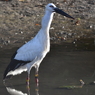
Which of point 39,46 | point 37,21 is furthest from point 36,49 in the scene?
point 37,21

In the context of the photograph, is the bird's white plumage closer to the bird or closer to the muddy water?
the bird

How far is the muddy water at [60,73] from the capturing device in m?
8.20

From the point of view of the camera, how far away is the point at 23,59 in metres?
8.45

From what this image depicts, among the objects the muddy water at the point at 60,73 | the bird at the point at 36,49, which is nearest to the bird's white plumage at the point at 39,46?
the bird at the point at 36,49

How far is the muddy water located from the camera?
26.9ft

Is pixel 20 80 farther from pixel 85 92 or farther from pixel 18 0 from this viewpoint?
pixel 18 0

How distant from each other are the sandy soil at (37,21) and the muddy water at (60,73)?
41.0 inches

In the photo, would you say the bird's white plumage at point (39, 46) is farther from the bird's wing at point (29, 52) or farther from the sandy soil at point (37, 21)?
the sandy soil at point (37, 21)

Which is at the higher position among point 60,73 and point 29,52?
point 29,52

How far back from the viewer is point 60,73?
359 inches

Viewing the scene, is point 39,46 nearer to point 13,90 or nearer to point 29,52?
point 29,52

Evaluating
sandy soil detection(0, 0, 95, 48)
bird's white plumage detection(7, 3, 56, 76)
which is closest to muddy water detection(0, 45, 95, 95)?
bird's white plumage detection(7, 3, 56, 76)

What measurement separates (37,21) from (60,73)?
14.2 feet

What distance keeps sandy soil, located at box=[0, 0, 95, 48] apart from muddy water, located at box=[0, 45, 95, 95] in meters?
1.04
